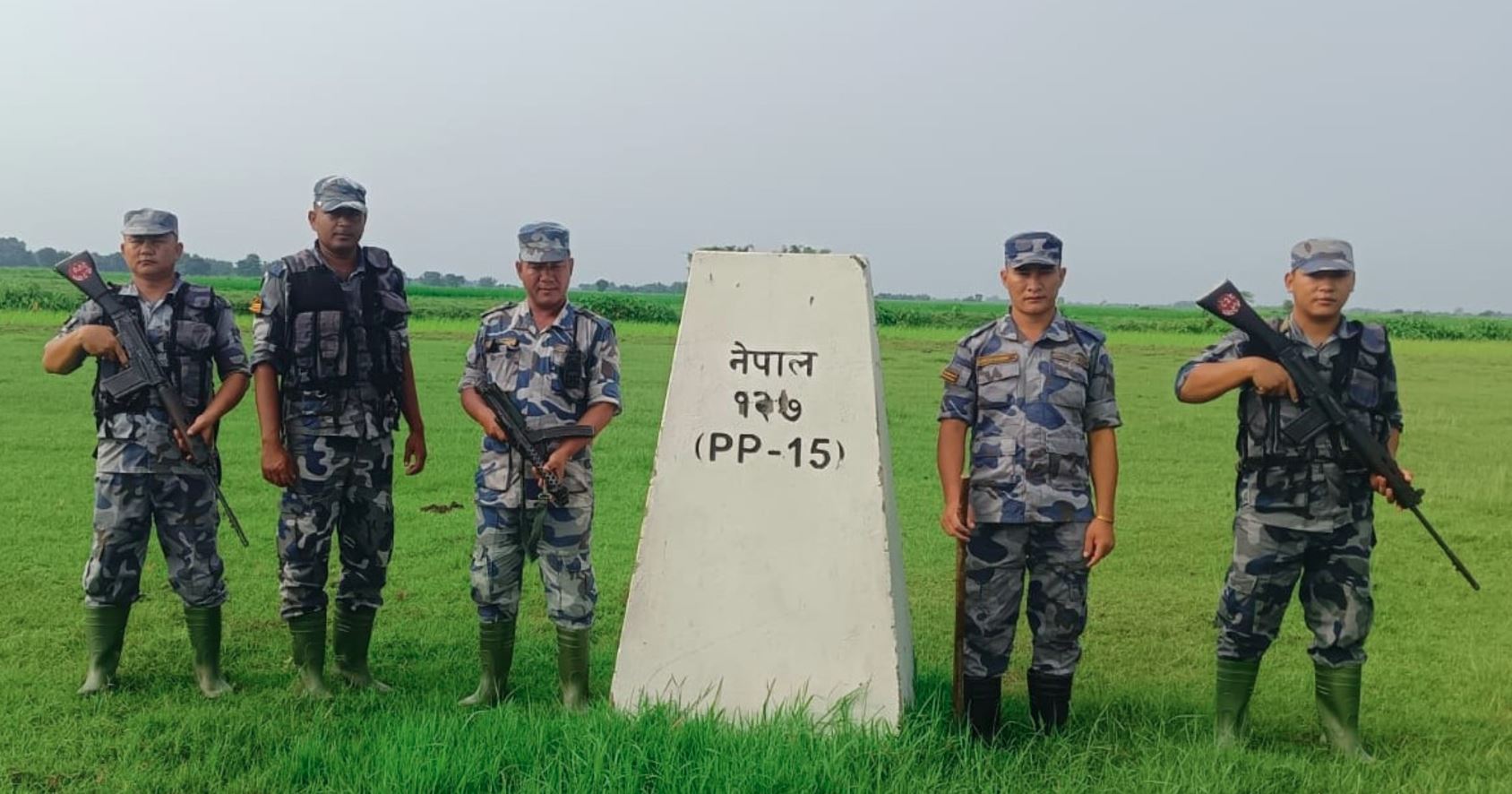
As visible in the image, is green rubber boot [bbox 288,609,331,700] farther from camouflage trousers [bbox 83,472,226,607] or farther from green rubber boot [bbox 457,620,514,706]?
green rubber boot [bbox 457,620,514,706]

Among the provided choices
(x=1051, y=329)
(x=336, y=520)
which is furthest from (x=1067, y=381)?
(x=336, y=520)

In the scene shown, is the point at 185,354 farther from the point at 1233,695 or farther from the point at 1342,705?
the point at 1342,705

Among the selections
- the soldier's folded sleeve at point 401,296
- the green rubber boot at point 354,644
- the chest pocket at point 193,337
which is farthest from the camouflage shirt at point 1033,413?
the chest pocket at point 193,337

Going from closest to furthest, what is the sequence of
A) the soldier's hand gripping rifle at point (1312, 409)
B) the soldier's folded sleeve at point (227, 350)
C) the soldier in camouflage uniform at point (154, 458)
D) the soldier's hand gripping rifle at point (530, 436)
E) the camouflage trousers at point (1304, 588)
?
the soldier's hand gripping rifle at point (1312, 409), the camouflage trousers at point (1304, 588), the soldier's hand gripping rifle at point (530, 436), the soldier in camouflage uniform at point (154, 458), the soldier's folded sleeve at point (227, 350)

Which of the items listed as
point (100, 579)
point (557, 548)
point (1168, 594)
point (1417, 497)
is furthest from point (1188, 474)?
point (100, 579)

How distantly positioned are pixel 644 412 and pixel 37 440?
252 inches

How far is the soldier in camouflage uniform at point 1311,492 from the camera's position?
4125 mm

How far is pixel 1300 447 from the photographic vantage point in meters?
4.12

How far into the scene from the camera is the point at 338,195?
4688 millimetres

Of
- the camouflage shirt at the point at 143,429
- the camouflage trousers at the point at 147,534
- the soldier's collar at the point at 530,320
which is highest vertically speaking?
the soldier's collar at the point at 530,320

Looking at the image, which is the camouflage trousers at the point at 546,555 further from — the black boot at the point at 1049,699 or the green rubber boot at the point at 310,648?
the black boot at the point at 1049,699

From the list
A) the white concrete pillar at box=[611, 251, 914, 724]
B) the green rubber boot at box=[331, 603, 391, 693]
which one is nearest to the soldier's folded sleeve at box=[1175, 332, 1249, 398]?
the white concrete pillar at box=[611, 251, 914, 724]

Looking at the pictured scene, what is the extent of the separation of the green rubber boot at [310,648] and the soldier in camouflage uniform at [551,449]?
639 millimetres

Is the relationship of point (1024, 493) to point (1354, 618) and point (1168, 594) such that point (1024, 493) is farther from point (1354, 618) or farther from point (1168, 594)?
point (1168, 594)
